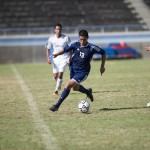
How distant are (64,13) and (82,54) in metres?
30.2

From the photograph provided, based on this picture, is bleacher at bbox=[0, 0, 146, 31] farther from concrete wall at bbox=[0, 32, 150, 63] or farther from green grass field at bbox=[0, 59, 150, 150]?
green grass field at bbox=[0, 59, 150, 150]

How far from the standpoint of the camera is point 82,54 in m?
10.1

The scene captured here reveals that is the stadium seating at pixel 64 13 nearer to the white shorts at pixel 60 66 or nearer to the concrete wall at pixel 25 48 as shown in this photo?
the concrete wall at pixel 25 48

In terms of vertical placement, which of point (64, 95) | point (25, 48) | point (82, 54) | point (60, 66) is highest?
point (82, 54)

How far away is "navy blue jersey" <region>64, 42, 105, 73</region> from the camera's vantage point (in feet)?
33.0

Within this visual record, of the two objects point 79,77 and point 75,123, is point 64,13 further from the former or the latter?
point 75,123

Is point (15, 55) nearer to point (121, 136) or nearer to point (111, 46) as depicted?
point (111, 46)

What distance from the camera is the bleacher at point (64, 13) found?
127ft

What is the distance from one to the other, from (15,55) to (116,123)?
26317mm

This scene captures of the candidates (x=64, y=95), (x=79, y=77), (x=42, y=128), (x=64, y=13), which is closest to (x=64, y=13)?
(x=64, y=13)

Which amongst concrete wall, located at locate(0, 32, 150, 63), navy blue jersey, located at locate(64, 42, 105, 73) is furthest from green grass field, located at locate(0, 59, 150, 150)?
concrete wall, located at locate(0, 32, 150, 63)

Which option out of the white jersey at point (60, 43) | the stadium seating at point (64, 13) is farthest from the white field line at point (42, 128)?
the stadium seating at point (64, 13)

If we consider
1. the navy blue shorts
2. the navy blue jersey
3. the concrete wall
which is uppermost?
the navy blue jersey

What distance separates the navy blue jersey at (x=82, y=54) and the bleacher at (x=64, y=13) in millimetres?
28048
